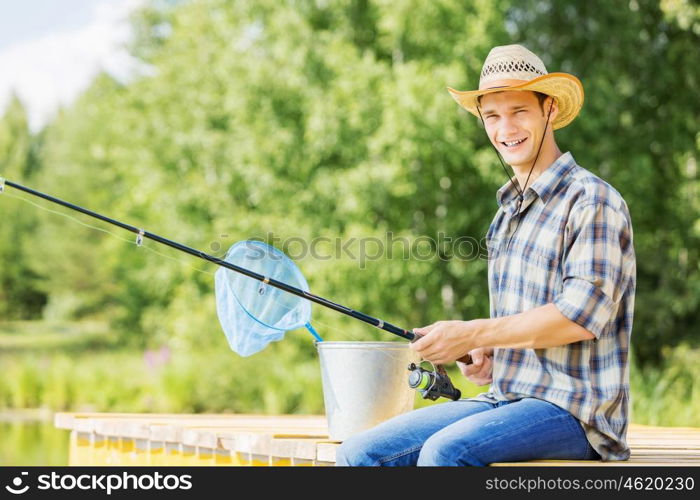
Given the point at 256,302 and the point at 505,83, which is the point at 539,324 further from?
the point at 256,302

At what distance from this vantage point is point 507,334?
2.49 meters

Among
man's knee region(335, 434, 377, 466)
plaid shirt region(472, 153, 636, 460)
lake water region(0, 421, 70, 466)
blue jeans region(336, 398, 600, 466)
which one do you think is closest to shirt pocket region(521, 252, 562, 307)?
plaid shirt region(472, 153, 636, 460)

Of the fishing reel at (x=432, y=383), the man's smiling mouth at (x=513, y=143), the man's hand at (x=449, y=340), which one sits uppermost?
the man's smiling mouth at (x=513, y=143)

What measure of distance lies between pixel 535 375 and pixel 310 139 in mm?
8399

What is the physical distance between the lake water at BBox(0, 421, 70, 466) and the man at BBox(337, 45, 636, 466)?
7498 mm

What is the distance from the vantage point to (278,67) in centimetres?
1141

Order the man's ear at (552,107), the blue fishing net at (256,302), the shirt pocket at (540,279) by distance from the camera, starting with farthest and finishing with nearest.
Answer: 1. the blue fishing net at (256,302)
2. the man's ear at (552,107)
3. the shirt pocket at (540,279)

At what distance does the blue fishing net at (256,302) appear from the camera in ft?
10.2

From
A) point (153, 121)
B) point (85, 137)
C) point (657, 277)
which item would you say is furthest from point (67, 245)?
point (657, 277)

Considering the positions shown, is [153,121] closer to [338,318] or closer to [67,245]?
[338,318]

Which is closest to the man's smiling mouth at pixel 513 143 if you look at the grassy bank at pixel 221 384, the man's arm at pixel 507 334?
the man's arm at pixel 507 334

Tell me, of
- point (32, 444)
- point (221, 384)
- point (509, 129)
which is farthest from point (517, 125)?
point (32, 444)

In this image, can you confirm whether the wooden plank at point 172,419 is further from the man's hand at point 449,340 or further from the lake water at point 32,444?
the lake water at point 32,444

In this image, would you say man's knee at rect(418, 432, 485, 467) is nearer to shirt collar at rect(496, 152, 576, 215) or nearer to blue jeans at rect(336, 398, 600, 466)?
blue jeans at rect(336, 398, 600, 466)
